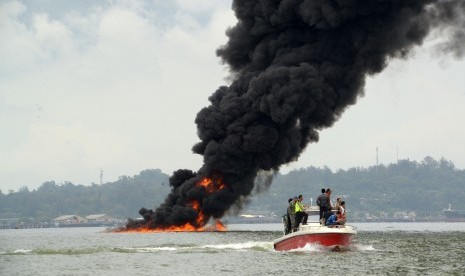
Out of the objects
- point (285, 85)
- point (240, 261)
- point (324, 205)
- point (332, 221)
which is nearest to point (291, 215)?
point (324, 205)

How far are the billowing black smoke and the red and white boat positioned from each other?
1750 inches

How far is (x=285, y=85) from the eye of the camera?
99375mm

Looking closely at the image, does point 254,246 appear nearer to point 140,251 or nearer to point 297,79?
point 140,251

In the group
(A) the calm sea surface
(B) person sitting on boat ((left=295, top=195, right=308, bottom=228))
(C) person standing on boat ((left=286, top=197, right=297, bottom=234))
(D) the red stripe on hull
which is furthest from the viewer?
(C) person standing on boat ((left=286, top=197, right=297, bottom=234))

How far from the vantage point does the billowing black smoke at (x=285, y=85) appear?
99.9 meters

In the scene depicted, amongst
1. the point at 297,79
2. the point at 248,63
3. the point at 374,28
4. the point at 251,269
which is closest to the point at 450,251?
the point at 251,269

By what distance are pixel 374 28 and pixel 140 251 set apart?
51.5 m

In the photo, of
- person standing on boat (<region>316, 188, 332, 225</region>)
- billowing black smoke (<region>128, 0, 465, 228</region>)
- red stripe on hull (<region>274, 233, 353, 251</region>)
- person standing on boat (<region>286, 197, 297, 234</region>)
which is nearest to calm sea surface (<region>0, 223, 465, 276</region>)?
red stripe on hull (<region>274, 233, 353, 251</region>)

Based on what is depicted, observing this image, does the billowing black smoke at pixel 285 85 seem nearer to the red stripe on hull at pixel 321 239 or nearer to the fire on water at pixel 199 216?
the fire on water at pixel 199 216

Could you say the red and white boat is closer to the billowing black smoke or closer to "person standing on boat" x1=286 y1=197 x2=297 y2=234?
"person standing on boat" x1=286 y1=197 x2=297 y2=234

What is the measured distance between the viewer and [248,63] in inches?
4365

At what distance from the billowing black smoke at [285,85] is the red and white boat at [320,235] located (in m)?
44.4

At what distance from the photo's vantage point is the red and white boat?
2126 inches

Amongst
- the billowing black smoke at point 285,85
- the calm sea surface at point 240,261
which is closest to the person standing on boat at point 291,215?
the calm sea surface at point 240,261
